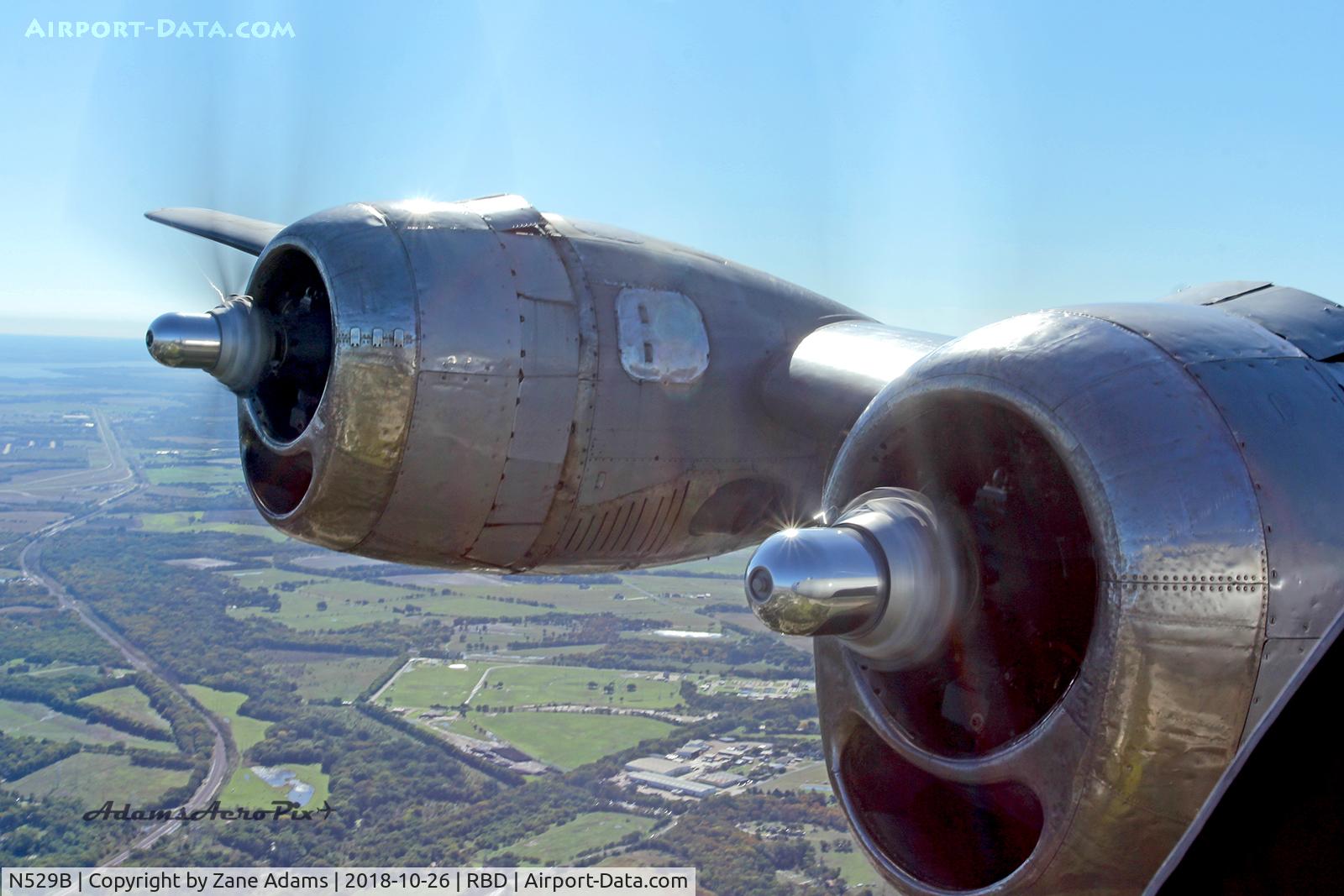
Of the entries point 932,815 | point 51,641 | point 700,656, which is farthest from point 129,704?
point 932,815

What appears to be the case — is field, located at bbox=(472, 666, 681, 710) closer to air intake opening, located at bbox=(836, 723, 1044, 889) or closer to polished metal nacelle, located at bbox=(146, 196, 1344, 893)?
polished metal nacelle, located at bbox=(146, 196, 1344, 893)

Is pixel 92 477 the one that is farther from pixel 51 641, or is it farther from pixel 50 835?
pixel 50 835

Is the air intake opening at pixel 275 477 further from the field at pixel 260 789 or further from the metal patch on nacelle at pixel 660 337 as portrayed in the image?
the field at pixel 260 789

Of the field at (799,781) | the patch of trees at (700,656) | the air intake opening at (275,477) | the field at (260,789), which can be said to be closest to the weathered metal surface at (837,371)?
the air intake opening at (275,477)

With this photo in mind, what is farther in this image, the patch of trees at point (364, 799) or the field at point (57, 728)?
the field at point (57, 728)

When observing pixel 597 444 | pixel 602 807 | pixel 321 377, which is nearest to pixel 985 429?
pixel 597 444
